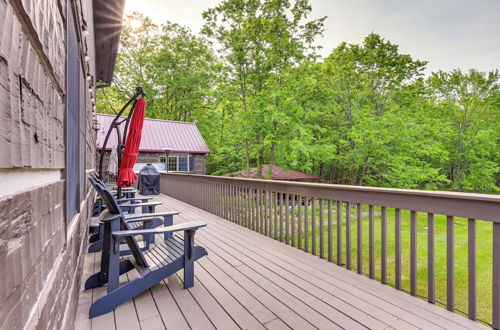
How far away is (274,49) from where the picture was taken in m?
11.9

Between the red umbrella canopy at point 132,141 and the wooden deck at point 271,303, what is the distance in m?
1.15

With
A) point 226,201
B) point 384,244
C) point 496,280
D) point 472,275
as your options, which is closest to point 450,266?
point 472,275

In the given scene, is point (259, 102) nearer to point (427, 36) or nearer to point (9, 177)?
point (427, 36)

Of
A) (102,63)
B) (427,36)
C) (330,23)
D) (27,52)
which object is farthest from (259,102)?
(27,52)

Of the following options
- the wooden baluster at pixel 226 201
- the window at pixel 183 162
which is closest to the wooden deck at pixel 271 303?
the wooden baluster at pixel 226 201

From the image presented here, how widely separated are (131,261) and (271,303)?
56.8 inches

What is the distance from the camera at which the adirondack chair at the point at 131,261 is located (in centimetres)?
213

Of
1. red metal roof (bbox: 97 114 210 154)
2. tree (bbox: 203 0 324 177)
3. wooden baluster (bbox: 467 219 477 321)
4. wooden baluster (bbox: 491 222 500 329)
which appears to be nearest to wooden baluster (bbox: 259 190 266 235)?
wooden baluster (bbox: 467 219 477 321)

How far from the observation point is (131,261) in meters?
2.54

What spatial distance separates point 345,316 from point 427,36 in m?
14.4

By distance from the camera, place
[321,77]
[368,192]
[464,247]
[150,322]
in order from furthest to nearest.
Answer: [321,77], [464,247], [368,192], [150,322]

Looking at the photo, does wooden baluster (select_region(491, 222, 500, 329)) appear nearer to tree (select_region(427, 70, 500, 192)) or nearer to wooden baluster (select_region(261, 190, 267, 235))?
wooden baluster (select_region(261, 190, 267, 235))

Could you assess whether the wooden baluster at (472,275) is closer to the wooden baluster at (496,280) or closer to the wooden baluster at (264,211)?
the wooden baluster at (496,280)

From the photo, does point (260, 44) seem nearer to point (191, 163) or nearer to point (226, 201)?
point (191, 163)
